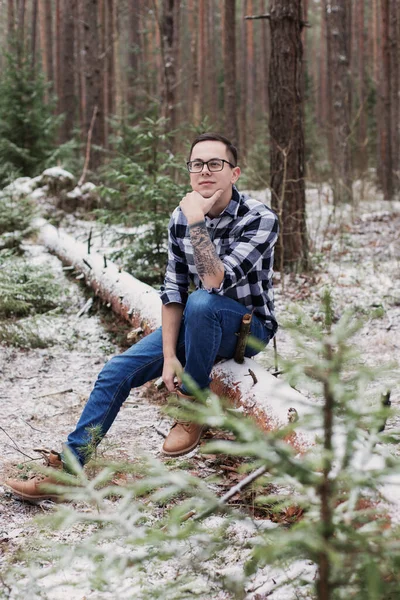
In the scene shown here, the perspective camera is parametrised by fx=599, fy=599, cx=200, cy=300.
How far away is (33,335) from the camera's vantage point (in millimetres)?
5086

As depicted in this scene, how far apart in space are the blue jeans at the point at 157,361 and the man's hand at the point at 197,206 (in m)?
0.38

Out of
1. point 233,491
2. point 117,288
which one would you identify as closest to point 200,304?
point 233,491

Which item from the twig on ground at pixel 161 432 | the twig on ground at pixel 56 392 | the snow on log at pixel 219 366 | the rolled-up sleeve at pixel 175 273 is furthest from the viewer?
the twig on ground at pixel 56 392

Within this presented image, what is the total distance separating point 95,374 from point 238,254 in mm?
1992

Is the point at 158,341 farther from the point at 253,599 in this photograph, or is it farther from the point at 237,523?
the point at 253,599

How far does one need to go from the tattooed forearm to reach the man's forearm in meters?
0.31

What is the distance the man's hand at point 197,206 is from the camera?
303cm

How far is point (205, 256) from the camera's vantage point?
9.74 feet

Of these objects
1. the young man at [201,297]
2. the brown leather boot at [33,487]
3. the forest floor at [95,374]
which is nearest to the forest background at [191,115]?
the forest floor at [95,374]

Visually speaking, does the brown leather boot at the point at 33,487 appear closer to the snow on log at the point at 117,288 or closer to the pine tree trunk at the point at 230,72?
the snow on log at the point at 117,288

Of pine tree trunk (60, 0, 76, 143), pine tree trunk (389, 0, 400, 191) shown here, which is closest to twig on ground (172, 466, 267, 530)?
pine tree trunk (389, 0, 400, 191)

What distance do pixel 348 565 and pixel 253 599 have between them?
84cm

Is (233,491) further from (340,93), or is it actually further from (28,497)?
(340,93)

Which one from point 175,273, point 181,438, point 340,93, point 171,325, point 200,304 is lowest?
point 181,438
